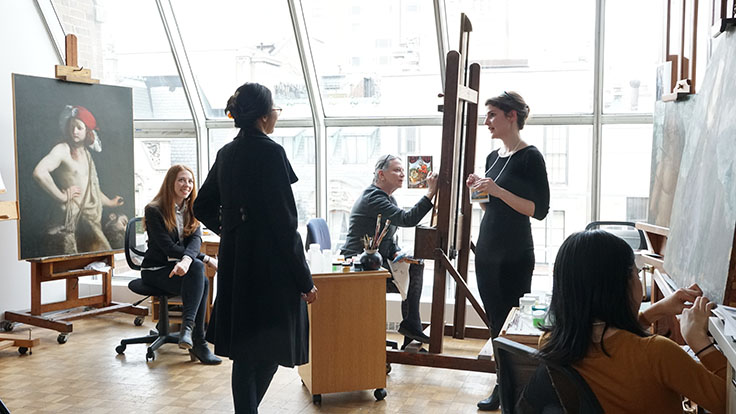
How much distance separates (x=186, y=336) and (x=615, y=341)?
10.3 ft

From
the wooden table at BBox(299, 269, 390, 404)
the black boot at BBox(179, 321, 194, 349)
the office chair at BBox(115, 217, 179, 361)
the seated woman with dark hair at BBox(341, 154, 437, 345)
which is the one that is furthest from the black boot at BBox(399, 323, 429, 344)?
the office chair at BBox(115, 217, 179, 361)

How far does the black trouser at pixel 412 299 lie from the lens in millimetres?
4109

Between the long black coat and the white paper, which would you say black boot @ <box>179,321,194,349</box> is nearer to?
the white paper

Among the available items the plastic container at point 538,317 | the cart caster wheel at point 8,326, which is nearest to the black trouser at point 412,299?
the plastic container at point 538,317

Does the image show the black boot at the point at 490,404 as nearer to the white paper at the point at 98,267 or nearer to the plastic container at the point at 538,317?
the plastic container at the point at 538,317

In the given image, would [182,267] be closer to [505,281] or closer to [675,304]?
[505,281]

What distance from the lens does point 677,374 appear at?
1458mm

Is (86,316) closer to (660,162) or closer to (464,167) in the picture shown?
(464,167)

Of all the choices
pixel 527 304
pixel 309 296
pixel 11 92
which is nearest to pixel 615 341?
pixel 527 304

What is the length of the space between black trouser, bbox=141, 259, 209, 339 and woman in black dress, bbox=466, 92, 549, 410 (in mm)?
1908

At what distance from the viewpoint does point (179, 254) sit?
4.34 meters

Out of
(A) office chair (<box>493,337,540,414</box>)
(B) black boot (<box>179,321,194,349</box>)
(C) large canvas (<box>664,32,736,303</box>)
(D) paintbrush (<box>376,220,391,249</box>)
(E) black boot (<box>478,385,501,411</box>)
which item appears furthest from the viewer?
(B) black boot (<box>179,321,194,349</box>)

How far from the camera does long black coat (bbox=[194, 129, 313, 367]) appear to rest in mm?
2609

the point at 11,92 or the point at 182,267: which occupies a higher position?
the point at 11,92
